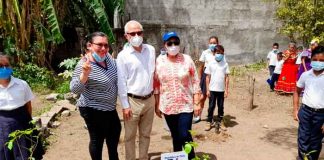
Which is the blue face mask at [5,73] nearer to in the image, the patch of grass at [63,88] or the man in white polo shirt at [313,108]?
the man in white polo shirt at [313,108]

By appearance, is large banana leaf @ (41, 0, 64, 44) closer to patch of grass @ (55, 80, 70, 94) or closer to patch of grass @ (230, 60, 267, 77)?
patch of grass @ (55, 80, 70, 94)

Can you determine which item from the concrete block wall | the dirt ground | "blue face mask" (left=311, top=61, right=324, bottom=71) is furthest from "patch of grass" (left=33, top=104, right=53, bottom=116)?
the concrete block wall

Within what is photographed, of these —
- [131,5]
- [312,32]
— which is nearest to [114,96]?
[312,32]

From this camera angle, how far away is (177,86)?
13.3 feet

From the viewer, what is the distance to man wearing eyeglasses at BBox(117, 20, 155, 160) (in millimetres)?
3879

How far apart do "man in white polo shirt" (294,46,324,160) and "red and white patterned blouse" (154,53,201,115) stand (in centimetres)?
137

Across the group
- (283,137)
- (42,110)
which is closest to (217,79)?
(283,137)

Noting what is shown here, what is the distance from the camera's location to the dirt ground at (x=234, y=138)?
5262mm

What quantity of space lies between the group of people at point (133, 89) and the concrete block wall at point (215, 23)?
336 inches

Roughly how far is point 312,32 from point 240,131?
472 centimetres

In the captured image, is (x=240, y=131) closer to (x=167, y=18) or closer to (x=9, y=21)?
(x=9, y=21)

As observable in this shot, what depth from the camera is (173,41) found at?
4.05m

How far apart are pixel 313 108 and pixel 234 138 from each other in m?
2.04

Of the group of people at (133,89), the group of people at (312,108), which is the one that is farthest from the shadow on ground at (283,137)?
the group of people at (133,89)
